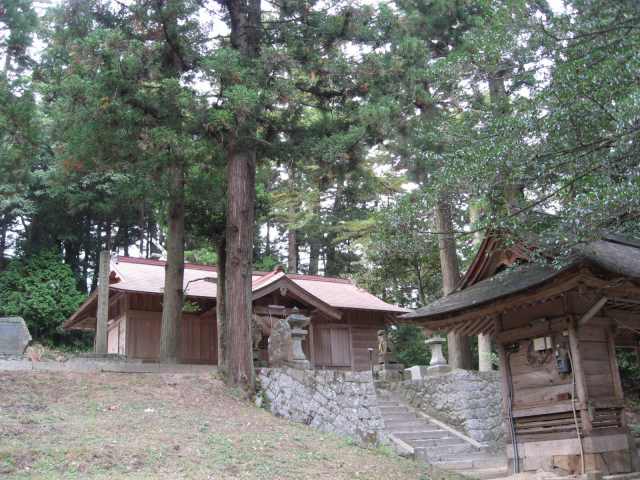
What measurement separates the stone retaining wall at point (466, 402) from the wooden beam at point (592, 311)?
523 cm

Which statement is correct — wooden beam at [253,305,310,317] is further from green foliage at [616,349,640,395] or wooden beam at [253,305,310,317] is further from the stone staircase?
green foliage at [616,349,640,395]

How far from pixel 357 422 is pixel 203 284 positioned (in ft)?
30.6

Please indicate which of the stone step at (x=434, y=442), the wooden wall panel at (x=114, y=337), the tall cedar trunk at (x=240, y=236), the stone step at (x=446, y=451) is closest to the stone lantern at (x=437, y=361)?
the stone step at (x=434, y=442)

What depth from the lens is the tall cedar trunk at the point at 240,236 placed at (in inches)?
442

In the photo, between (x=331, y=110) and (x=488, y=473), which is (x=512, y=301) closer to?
(x=488, y=473)

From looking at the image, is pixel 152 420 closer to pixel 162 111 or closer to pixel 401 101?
pixel 162 111

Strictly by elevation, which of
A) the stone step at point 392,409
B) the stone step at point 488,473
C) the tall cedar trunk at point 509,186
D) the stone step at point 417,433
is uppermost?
the tall cedar trunk at point 509,186

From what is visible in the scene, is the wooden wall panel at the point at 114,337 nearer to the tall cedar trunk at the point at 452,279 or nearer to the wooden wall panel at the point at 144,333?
the wooden wall panel at the point at 144,333

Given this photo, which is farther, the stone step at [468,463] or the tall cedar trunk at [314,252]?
the tall cedar trunk at [314,252]

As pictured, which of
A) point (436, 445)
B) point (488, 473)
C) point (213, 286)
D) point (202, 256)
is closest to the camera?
point (488, 473)

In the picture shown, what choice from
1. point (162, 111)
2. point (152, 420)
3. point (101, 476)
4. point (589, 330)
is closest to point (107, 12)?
point (162, 111)

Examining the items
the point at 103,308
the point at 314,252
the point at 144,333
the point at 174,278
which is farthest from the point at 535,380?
the point at 314,252

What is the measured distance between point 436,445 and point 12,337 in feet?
29.8

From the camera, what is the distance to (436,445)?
1374cm
